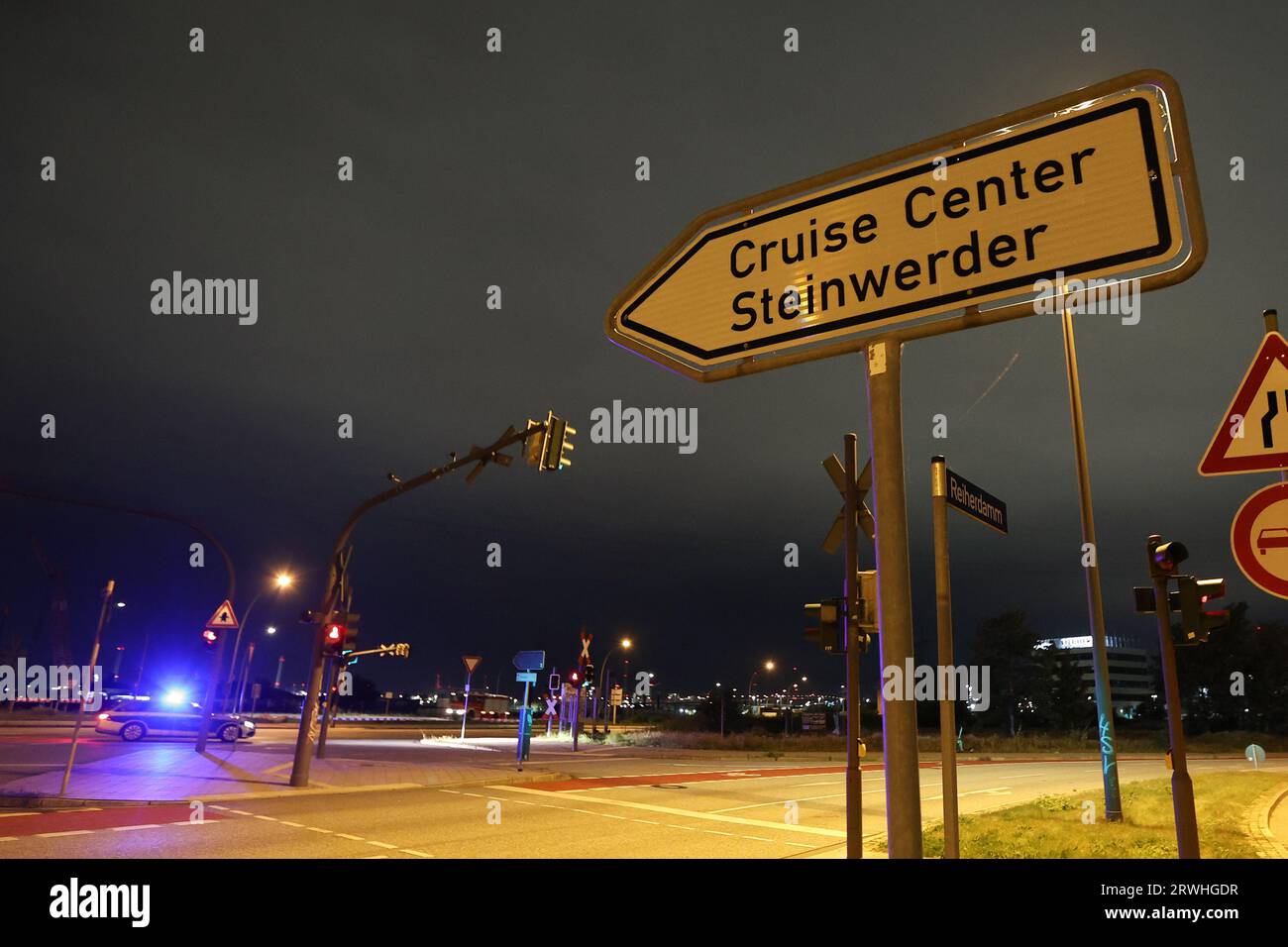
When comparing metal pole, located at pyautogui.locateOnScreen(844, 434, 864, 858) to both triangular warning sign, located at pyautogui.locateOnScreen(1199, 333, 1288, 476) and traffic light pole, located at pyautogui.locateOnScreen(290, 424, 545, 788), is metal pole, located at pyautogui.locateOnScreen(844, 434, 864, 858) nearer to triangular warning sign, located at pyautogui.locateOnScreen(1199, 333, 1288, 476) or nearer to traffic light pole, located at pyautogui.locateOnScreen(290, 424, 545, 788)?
triangular warning sign, located at pyautogui.locateOnScreen(1199, 333, 1288, 476)

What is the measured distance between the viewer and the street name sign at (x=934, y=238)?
1803mm

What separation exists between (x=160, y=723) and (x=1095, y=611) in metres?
32.4

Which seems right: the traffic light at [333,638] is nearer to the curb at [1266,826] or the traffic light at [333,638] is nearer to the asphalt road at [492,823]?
the asphalt road at [492,823]

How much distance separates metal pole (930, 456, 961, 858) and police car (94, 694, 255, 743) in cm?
2817

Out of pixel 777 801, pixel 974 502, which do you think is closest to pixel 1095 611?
pixel 777 801

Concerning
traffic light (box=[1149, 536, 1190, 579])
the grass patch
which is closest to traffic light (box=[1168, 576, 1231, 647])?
traffic light (box=[1149, 536, 1190, 579])

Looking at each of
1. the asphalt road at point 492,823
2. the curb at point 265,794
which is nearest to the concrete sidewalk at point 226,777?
the curb at point 265,794

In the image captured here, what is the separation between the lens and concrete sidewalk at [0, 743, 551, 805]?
1342 centimetres

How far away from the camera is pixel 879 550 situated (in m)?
2.00
